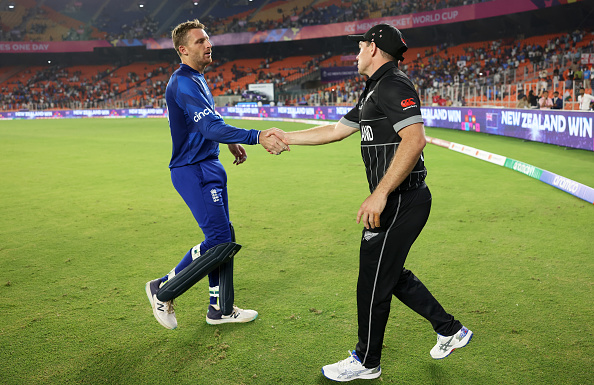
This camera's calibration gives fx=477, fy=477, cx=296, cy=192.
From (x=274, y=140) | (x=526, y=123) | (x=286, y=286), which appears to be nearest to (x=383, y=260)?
(x=274, y=140)

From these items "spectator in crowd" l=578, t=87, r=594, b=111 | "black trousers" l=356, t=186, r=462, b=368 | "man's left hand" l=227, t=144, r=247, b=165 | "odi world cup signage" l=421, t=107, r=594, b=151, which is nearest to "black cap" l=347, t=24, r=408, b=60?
"black trousers" l=356, t=186, r=462, b=368

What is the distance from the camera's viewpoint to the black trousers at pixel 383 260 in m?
2.94

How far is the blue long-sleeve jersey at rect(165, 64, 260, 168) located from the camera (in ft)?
11.2

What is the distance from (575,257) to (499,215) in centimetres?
191

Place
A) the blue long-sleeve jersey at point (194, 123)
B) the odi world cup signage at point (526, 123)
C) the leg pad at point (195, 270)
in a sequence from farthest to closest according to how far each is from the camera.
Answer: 1. the odi world cup signage at point (526, 123)
2. the leg pad at point (195, 270)
3. the blue long-sleeve jersey at point (194, 123)

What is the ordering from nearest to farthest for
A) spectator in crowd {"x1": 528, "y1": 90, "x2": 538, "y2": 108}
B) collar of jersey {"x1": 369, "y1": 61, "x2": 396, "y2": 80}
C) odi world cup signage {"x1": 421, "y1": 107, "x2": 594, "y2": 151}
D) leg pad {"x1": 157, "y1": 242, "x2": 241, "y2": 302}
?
collar of jersey {"x1": 369, "y1": 61, "x2": 396, "y2": 80} < leg pad {"x1": 157, "y1": 242, "x2": 241, "y2": 302} < odi world cup signage {"x1": 421, "y1": 107, "x2": 594, "y2": 151} < spectator in crowd {"x1": 528, "y1": 90, "x2": 538, "y2": 108}

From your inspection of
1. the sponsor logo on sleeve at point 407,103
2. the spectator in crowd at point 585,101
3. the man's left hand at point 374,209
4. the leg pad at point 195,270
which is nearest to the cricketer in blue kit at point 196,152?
the leg pad at point 195,270

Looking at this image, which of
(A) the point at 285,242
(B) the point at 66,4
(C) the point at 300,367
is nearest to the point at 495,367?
(C) the point at 300,367

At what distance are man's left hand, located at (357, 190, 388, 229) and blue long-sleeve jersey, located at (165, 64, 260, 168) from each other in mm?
1109

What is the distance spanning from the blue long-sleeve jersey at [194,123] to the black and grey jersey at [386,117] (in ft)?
3.15

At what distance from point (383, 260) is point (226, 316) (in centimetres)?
160

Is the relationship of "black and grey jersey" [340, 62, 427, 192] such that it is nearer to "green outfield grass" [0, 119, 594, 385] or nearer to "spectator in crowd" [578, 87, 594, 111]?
"green outfield grass" [0, 119, 594, 385]

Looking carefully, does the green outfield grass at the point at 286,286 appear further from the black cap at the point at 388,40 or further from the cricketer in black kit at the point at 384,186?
the black cap at the point at 388,40

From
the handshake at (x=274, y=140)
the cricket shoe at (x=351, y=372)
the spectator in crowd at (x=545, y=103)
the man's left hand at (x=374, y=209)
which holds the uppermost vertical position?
the spectator in crowd at (x=545, y=103)
